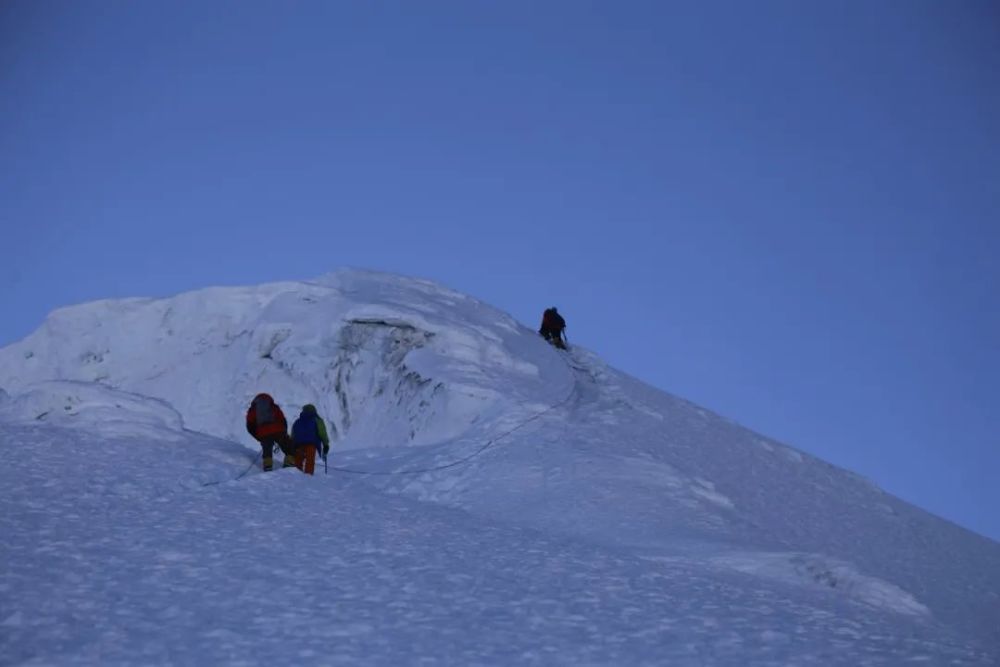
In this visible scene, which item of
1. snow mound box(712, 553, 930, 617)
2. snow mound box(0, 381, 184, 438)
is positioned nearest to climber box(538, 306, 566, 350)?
snow mound box(0, 381, 184, 438)

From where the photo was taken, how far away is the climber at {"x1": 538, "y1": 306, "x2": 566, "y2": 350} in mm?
33906

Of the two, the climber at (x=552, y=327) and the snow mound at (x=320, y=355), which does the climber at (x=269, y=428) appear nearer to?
the snow mound at (x=320, y=355)

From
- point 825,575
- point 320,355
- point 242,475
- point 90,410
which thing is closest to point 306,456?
point 242,475

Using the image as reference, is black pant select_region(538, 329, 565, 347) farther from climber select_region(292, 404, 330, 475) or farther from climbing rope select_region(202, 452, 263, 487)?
climbing rope select_region(202, 452, 263, 487)

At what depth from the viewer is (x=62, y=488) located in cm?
1362

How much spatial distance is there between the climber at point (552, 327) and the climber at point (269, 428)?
16.6 m

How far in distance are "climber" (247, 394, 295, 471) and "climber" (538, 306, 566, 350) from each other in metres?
16.6

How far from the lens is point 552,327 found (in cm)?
3403

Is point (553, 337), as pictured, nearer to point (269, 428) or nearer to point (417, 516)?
point (269, 428)

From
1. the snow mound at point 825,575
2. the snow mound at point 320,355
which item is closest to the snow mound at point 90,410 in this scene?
the snow mound at point 320,355

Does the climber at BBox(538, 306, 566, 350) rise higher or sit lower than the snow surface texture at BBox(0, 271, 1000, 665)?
higher

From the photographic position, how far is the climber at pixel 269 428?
1789 centimetres

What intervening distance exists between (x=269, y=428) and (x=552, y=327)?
17.3 metres

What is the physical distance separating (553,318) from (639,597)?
76.7 feet
